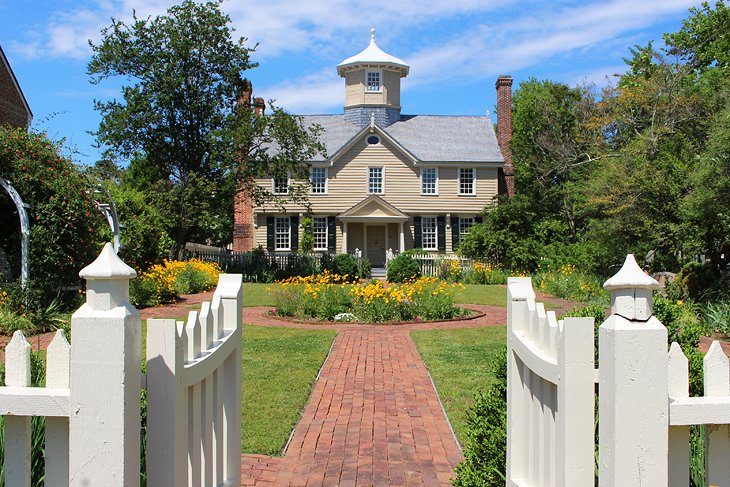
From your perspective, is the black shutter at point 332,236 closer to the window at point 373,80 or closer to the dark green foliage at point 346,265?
the dark green foliage at point 346,265

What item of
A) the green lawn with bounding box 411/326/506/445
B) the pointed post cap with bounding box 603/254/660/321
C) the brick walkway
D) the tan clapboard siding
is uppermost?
the tan clapboard siding

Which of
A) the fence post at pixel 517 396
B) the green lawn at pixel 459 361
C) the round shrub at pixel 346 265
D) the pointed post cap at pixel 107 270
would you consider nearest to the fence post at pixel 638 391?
the fence post at pixel 517 396

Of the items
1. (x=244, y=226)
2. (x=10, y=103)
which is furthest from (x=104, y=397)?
(x=244, y=226)

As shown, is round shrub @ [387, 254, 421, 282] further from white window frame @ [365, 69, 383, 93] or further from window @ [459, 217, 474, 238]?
white window frame @ [365, 69, 383, 93]

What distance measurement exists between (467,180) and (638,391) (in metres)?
34.4

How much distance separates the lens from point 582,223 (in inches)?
1422

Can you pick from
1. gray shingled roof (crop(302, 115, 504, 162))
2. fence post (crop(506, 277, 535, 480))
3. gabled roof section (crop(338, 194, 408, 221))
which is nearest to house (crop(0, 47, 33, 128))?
gray shingled roof (crop(302, 115, 504, 162))

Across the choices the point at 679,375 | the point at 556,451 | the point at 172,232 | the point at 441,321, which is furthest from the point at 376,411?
the point at 172,232

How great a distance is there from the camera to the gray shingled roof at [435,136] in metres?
36.5

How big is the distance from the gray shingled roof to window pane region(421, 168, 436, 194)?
2.19 feet

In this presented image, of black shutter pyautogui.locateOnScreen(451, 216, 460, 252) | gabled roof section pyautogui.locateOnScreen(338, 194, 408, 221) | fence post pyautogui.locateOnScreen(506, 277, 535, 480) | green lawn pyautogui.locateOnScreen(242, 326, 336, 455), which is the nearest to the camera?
fence post pyautogui.locateOnScreen(506, 277, 535, 480)

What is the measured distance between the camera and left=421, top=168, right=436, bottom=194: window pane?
119 feet

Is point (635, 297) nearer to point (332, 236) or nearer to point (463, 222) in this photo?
point (332, 236)

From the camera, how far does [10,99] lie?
26.3m
